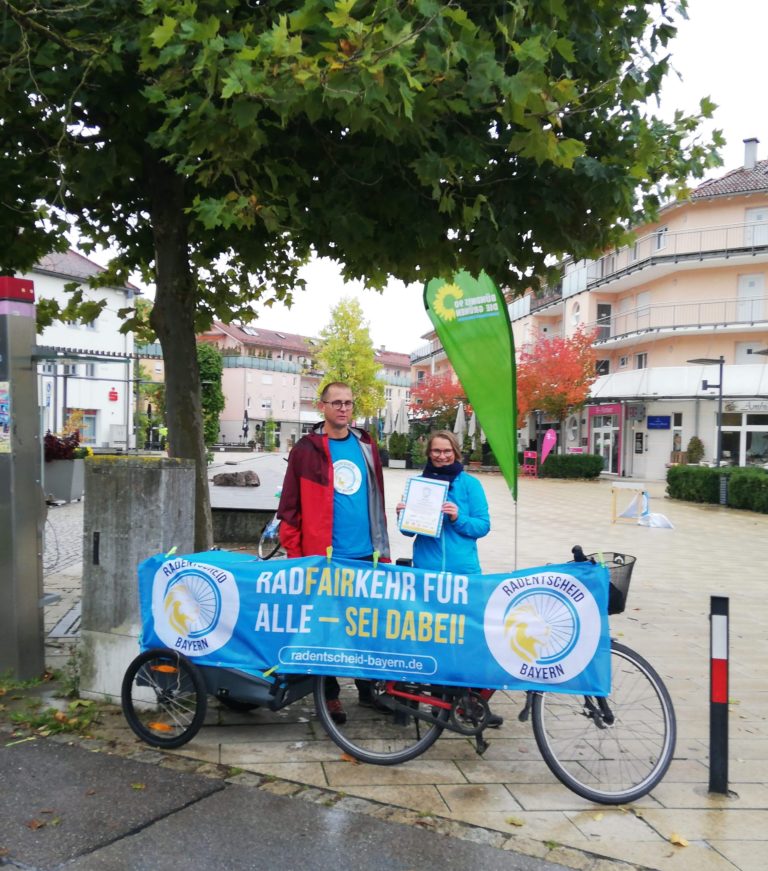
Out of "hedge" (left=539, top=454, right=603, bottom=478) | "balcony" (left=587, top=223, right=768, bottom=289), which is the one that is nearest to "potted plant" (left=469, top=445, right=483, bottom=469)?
"hedge" (left=539, top=454, right=603, bottom=478)

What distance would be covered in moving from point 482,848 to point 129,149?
5413mm

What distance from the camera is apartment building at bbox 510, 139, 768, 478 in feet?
121

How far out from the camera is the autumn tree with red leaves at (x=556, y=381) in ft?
128

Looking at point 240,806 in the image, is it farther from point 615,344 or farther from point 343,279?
point 615,344

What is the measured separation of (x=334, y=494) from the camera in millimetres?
4879

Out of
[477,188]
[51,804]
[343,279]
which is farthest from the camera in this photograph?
[343,279]

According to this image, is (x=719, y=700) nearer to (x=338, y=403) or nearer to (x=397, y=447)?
(x=338, y=403)

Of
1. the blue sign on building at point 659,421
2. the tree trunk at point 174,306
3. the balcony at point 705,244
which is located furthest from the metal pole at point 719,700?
the blue sign on building at point 659,421

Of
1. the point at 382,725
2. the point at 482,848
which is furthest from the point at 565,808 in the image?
the point at 382,725

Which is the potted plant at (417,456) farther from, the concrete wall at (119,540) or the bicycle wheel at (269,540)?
the concrete wall at (119,540)

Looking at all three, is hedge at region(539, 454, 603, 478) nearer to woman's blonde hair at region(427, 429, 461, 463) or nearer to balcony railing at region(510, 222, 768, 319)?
balcony railing at region(510, 222, 768, 319)

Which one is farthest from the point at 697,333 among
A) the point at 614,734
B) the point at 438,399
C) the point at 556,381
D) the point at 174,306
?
the point at 614,734

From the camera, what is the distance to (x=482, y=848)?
139 inches

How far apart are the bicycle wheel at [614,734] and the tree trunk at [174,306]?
12.2 feet
